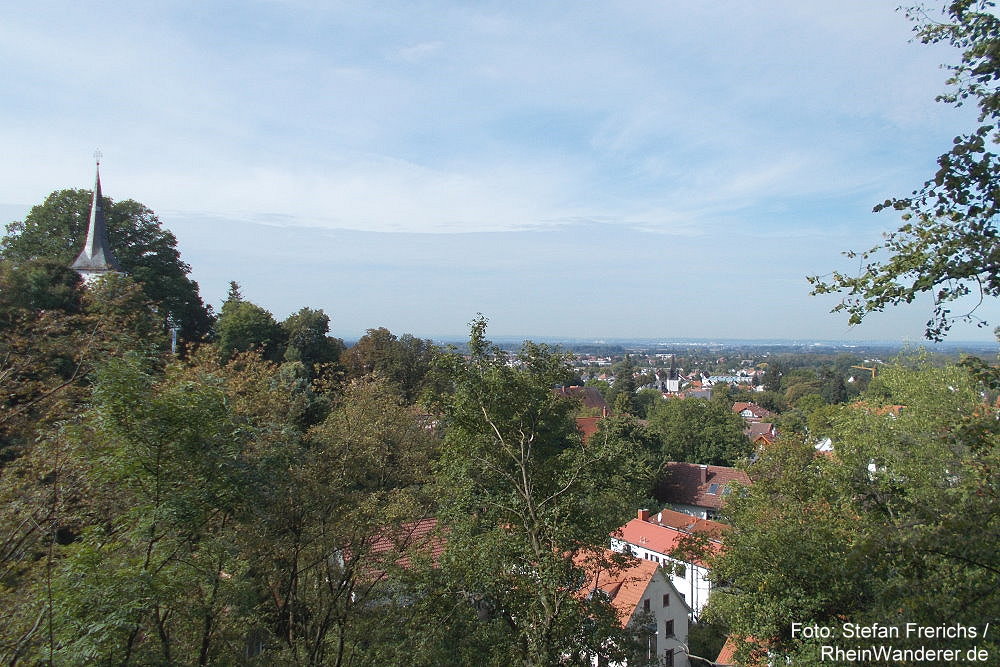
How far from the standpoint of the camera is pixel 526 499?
7707 millimetres

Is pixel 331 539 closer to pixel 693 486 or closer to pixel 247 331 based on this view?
pixel 247 331

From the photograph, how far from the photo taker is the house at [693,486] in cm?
3725

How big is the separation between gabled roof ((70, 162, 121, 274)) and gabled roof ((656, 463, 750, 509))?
1356 inches

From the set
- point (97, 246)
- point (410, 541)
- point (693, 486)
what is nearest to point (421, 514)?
point (410, 541)

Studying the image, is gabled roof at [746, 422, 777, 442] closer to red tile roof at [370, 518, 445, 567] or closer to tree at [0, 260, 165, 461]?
red tile roof at [370, 518, 445, 567]

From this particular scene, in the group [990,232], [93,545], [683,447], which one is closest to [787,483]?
[990,232]

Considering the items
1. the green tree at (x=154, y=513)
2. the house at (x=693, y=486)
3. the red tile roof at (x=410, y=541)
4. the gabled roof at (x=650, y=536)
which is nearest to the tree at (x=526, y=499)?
the red tile roof at (x=410, y=541)

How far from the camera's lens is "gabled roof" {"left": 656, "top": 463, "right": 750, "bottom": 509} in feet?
123

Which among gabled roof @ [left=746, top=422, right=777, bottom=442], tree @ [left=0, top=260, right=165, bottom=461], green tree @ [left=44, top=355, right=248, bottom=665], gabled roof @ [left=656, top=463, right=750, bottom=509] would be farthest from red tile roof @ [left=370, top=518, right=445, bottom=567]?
gabled roof @ [left=746, top=422, right=777, bottom=442]

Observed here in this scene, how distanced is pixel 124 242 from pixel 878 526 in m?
33.0

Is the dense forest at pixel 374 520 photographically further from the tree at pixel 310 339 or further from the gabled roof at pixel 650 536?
the tree at pixel 310 339

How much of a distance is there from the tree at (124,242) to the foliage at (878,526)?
26.4 meters

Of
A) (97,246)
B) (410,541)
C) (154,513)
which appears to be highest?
(97,246)

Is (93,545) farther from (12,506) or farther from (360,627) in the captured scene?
(360,627)
